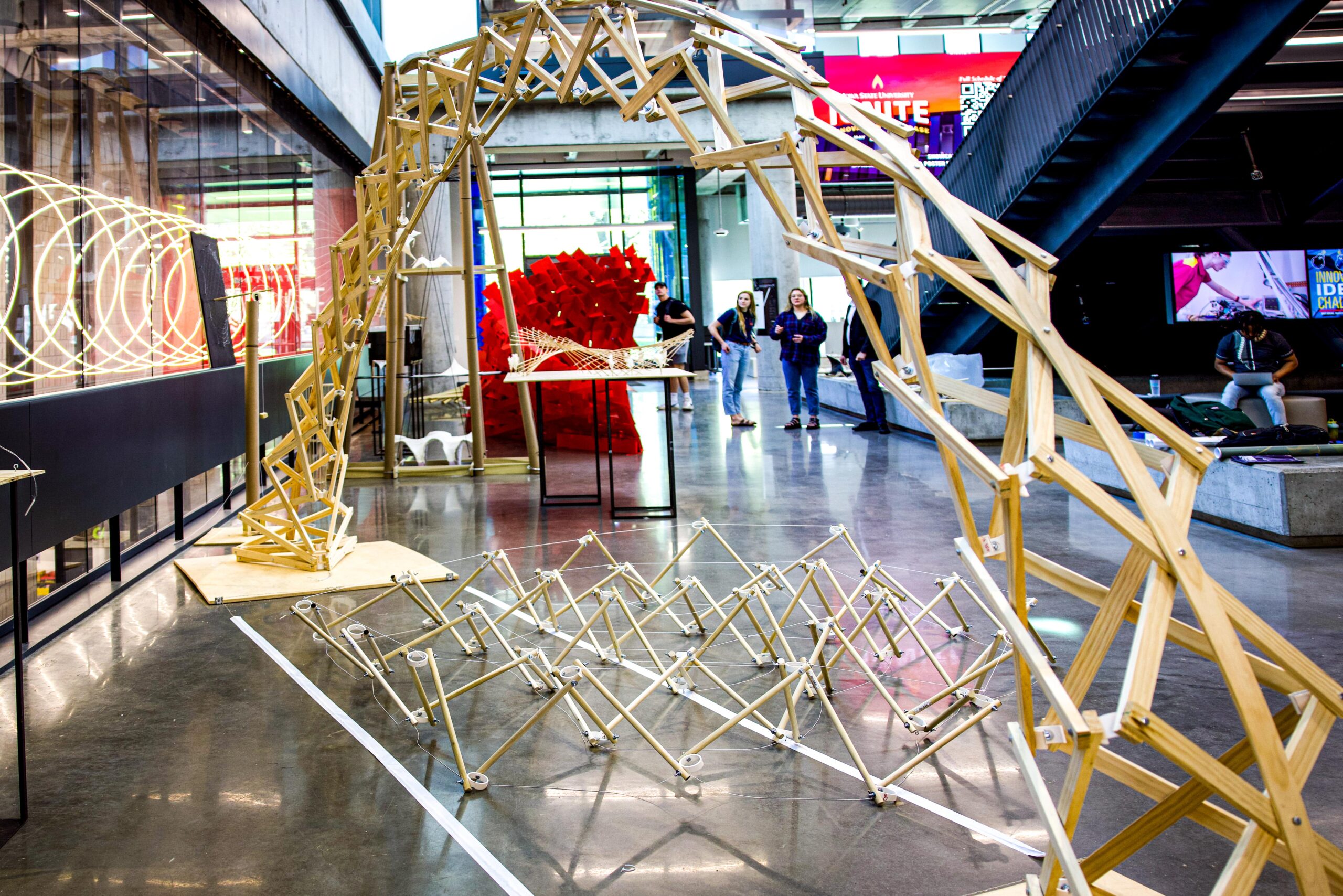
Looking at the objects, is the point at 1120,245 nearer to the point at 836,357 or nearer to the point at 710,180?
the point at 836,357

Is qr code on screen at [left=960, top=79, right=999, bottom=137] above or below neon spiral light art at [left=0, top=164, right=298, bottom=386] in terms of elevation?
above

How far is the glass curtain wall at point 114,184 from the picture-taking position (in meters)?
4.49

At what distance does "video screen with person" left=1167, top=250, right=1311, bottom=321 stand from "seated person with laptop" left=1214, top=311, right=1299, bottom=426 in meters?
4.59

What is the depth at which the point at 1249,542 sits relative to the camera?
18.2 ft

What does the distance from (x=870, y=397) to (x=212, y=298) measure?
7.50 metres

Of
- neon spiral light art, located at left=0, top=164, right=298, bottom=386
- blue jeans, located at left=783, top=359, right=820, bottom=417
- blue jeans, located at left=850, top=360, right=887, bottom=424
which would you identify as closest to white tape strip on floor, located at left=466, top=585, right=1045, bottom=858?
neon spiral light art, located at left=0, top=164, right=298, bottom=386

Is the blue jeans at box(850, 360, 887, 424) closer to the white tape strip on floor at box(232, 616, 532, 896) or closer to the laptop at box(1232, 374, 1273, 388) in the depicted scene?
the laptop at box(1232, 374, 1273, 388)

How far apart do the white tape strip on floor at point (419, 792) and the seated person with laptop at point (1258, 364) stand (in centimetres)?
780

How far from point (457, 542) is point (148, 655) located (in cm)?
220

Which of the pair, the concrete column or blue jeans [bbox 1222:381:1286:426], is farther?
the concrete column

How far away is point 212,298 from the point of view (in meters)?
6.80

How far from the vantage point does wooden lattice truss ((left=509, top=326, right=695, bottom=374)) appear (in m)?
7.29

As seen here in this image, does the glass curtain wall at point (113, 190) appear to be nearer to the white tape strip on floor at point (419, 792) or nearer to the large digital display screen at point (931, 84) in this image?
the white tape strip on floor at point (419, 792)

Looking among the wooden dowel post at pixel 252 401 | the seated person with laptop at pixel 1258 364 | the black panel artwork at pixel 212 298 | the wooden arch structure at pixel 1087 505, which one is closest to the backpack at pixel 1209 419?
the seated person with laptop at pixel 1258 364
